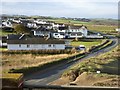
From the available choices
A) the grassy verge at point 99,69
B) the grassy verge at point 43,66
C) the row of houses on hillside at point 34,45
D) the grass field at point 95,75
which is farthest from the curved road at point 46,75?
the row of houses on hillside at point 34,45

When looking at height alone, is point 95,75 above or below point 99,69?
above

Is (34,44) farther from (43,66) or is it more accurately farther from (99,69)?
(99,69)

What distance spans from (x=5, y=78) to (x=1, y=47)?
23.0 metres

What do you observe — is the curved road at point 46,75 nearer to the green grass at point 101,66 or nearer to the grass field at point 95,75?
the grass field at point 95,75

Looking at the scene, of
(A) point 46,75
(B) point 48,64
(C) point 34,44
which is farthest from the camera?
(C) point 34,44

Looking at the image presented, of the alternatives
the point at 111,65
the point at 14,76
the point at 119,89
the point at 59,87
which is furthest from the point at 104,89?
the point at 111,65

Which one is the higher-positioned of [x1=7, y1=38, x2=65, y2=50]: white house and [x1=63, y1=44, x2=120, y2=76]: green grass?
[x1=7, y1=38, x2=65, y2=50]: white house

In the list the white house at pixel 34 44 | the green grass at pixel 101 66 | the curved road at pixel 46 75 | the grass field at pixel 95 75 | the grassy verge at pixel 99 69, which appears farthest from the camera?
the white house at pixel 34 44

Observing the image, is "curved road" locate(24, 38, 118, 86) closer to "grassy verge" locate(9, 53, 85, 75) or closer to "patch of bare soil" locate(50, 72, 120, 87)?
"grassy verge" locate(9, 53, 85, 75)

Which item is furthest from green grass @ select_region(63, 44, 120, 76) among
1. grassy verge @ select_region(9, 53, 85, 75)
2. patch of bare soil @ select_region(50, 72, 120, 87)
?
grassy verge @ select_region(9, 53, 85, 75)

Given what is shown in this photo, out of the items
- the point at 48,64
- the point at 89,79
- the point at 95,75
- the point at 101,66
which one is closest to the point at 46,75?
the point at 48,64

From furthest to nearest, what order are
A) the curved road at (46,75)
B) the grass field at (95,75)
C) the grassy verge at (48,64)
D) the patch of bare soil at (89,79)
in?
the grassy verge at (48,64) < the curved road at (46,75) < the patch of bare soil at (89,79) < the grass field at (95,75)

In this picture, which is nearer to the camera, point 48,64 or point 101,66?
point 101,66

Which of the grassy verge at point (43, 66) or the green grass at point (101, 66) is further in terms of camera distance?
the green grass at point (101, 66)
